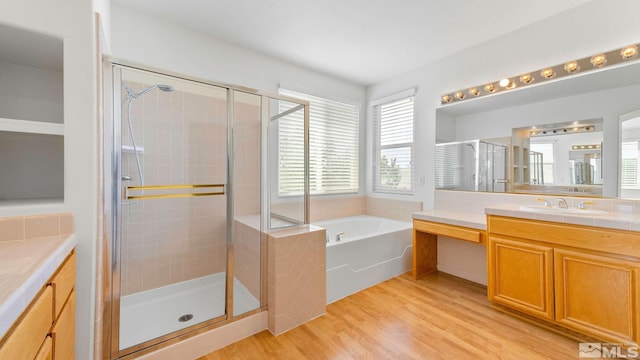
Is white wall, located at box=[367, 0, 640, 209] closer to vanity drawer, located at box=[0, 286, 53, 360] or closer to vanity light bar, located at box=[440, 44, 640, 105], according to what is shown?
vanity light bar, located at box=[440, 44, 640, 105]

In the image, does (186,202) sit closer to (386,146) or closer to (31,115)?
(31,115)

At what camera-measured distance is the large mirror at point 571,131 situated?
76.1 inches

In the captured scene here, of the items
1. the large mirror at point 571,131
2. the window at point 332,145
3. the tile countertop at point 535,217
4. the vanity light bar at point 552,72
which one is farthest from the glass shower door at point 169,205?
the large mirror at point 571,131

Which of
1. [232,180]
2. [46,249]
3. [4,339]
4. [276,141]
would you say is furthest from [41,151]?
[276,141]

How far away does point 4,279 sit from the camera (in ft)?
2.29

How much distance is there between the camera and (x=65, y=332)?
1.02m

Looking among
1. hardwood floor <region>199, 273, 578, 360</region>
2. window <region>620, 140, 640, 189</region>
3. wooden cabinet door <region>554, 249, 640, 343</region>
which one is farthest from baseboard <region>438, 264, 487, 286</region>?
window <region>620, 140, 640, 189</region>

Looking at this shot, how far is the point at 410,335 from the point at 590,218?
4.70ft

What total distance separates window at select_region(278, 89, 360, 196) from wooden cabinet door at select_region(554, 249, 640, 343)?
2328mm

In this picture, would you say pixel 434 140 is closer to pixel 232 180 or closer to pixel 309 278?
pixel 309 278

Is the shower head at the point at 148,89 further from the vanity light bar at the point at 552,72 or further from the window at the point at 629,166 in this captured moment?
the window at the point at 629,166

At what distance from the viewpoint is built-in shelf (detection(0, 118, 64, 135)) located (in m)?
1.06

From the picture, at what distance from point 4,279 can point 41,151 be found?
1.07 m

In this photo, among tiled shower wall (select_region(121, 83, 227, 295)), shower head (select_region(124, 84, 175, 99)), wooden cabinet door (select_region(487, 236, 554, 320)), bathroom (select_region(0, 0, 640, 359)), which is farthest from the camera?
wooden cabinet door (select_region(487, 236, 554, 320))
